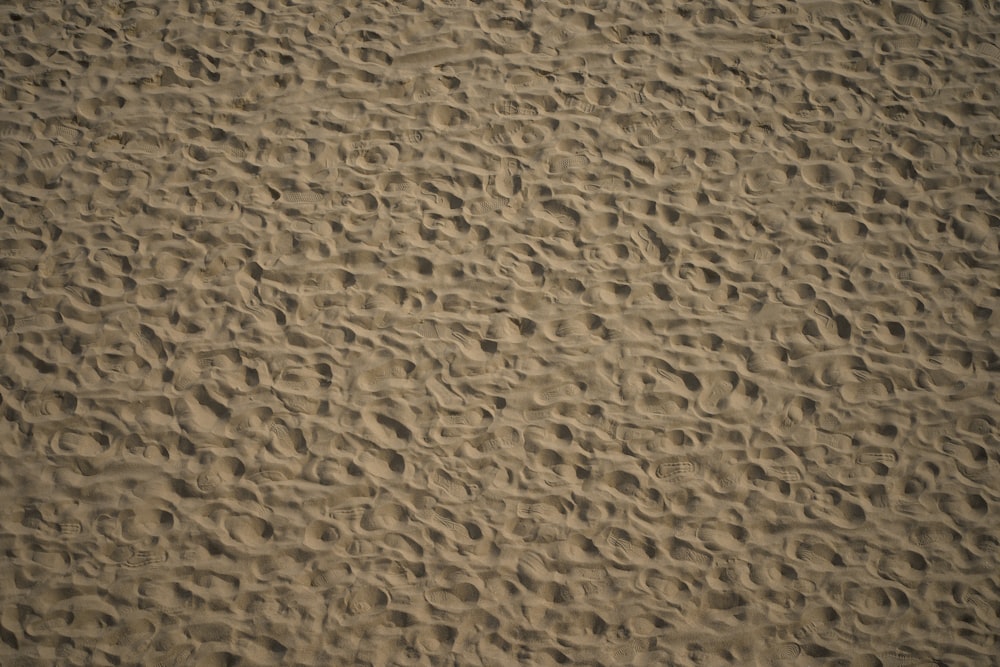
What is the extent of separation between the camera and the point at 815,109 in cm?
698

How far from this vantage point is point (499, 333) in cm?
626

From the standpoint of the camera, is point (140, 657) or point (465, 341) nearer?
point (140, 657)

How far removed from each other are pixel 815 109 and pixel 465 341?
2.99 metres

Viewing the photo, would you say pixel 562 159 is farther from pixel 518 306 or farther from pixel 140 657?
pixel 140 657

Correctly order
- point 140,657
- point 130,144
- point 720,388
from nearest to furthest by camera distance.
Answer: point 140,657, point 720,388, point 130,144

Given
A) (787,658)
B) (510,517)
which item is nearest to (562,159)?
(510,517)

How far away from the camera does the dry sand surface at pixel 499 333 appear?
18.0ft

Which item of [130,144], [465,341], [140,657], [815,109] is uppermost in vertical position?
[815,109]

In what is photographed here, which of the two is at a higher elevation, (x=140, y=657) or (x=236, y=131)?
(x=236, y=131)

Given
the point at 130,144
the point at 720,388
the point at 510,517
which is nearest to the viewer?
the point at 510,517

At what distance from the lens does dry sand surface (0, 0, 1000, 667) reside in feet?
18.0

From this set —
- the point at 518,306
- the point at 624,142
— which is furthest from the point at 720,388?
the point at 624,142

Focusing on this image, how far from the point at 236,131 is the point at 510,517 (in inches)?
128

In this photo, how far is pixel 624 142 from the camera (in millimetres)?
6887
